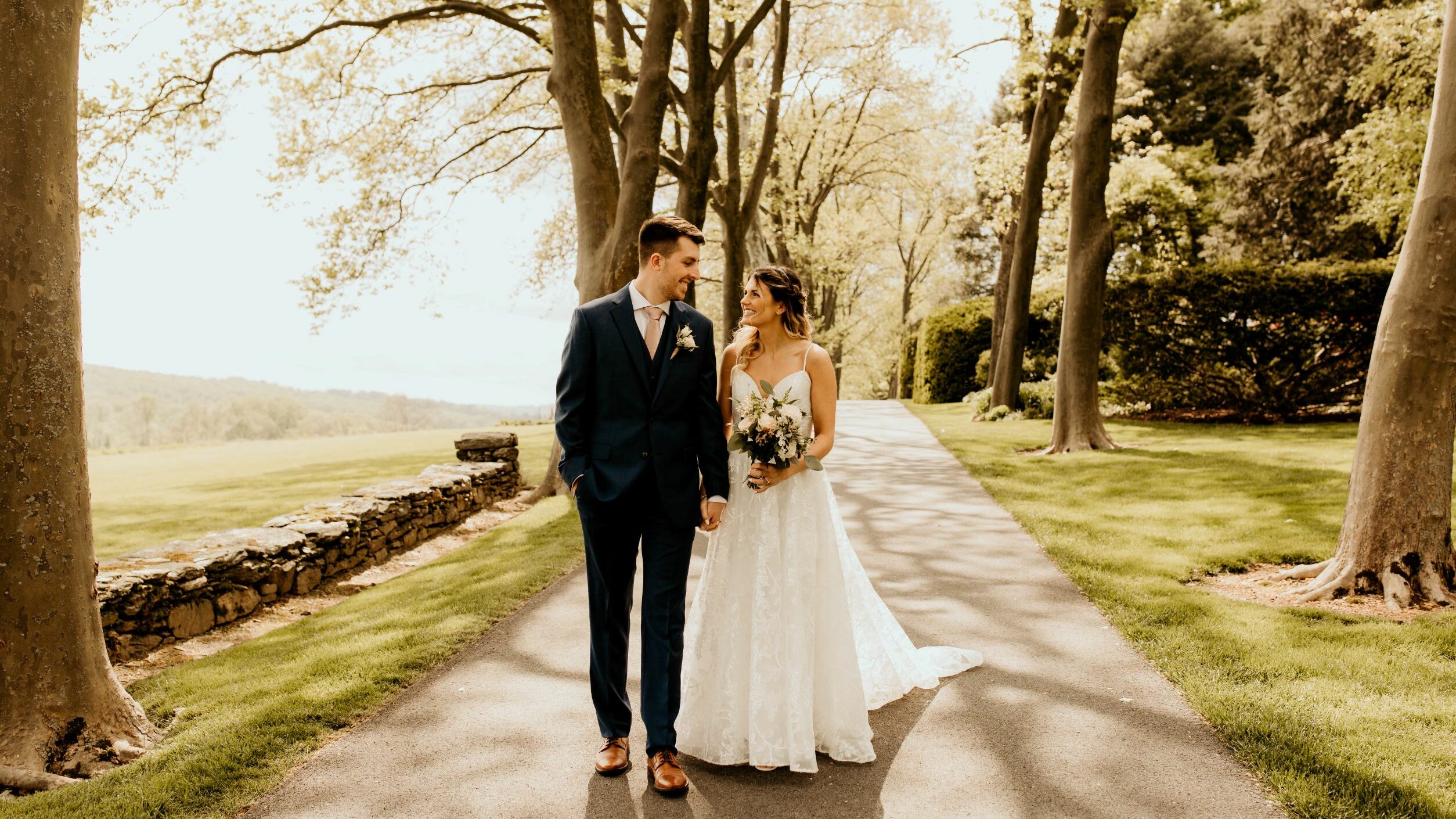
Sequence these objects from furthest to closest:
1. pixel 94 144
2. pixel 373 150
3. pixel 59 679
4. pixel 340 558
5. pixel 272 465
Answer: pixel 272 465
pixel 373 150
pixel 94 144
pixel 340 558
pixel 59 679

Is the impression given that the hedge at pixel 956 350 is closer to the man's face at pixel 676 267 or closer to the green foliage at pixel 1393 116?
the green foliage at pixel 1393 116

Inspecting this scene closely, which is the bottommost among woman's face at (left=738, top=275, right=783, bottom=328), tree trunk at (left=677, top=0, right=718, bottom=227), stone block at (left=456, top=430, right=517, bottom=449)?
stone block at (left=456, top=430, right=517, bottom=449)

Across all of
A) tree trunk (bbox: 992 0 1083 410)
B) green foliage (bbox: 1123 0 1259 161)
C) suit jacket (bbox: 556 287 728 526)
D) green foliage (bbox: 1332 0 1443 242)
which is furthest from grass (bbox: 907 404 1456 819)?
green foliage (bbox: 1123 0 1259 161)

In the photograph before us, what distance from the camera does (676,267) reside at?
152 inches

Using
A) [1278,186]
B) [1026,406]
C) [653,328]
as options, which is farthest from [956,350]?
[653,328]

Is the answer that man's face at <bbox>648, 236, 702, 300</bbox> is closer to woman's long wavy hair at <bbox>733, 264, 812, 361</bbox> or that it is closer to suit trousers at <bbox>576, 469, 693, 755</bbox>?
woman's long wavy hair at <bbox>733, 264, 812, 361</bbox>

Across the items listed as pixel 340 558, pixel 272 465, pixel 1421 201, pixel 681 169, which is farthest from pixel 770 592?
pixel 272 465

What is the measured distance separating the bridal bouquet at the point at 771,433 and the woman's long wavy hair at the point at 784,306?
0.36 m

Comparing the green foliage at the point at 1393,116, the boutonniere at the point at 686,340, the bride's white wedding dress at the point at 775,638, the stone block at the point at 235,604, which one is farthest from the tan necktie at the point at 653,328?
the green foliage at the point at 1393,116

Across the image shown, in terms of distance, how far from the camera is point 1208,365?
17250 mm

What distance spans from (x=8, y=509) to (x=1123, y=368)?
18408mm

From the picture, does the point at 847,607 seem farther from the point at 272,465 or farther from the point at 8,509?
the point at 272,465

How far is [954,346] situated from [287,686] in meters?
24.3

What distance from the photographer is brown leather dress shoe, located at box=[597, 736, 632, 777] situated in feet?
13.0
